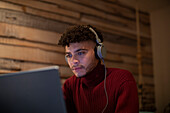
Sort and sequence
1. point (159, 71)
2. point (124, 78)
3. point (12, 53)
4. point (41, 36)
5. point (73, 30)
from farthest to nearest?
point (159, 71), point (41, 36), point (12, 53), point (73, 30), point (124, 78)

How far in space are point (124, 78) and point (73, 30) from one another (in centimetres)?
47

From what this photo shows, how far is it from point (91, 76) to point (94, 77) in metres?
0.02

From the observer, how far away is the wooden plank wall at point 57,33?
6.04 ft

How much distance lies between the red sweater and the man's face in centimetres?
5

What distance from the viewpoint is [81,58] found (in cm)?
114

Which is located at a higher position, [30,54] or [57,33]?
[57,33]

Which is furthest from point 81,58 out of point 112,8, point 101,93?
point 112,8

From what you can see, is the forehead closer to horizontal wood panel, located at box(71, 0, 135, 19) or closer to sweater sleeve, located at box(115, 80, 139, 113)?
sweater sleeve, located at box(115, 80, 139, 113)

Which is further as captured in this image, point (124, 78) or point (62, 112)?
point (124, 78)

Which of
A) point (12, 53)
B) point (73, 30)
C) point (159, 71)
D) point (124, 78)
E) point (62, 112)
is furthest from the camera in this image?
point (159, 71)

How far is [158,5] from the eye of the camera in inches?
125

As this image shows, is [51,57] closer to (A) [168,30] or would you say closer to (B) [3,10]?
(B) [3,10]

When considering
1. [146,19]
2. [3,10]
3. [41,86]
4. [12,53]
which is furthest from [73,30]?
[146,19]

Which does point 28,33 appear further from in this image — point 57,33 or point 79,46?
point 79,46
